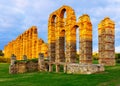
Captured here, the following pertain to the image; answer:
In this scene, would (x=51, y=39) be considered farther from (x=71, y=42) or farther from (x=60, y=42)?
(x=71, y=42)

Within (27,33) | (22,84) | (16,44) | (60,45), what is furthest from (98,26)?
(16,44)

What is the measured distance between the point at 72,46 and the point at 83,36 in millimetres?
3884

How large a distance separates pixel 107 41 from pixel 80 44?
4172 millimetres

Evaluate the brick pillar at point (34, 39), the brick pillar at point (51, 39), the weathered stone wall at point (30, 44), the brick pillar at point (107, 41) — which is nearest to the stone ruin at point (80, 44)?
the brick pillar at point (107, 41)

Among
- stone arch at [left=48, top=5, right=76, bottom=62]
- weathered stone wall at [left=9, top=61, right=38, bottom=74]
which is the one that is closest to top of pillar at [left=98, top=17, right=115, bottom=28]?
stone arch at [left=48, top=5, right=76, bottom=62]

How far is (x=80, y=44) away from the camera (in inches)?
1277

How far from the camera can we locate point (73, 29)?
34.9 meters

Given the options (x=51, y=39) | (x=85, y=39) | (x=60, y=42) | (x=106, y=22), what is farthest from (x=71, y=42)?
(x=51, y=39)

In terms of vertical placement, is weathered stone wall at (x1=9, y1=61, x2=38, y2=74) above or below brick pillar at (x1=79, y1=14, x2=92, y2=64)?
below

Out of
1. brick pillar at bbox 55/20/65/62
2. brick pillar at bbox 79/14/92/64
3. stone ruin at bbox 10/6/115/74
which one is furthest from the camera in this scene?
brick pillar at bbox 55/20/65/62

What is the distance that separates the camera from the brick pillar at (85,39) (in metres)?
31.2

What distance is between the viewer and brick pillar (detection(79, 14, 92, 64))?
31.2 meters

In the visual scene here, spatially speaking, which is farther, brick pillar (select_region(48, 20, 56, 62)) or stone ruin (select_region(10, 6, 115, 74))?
brick pillar (select_region(48, 20, 56, 62))

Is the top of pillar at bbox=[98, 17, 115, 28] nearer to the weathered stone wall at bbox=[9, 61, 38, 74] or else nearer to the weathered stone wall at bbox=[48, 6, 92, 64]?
the weathered stone wall at bbox=[48, 6, 92, 64]
